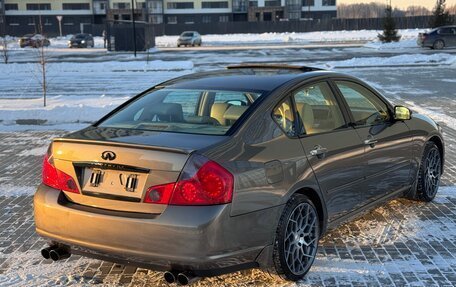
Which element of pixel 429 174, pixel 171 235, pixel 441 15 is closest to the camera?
pixel 171 235

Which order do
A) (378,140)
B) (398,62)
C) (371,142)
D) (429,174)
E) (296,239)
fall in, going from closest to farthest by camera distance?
(296,239) → (371,142) → (378,140) → (429,174) → (398,62)

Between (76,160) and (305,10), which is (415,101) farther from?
(305,10)

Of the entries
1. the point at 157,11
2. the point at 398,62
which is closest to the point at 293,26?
the point at 157,11

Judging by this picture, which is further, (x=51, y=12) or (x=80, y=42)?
(x=51, y=12)

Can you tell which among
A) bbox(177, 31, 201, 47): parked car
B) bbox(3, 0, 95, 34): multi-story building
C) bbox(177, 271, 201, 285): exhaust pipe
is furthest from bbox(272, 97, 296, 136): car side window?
bbox(3, 0, 95, 34): multi-story building

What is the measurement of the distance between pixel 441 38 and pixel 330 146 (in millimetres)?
35551

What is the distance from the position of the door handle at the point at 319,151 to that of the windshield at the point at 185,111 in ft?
1.94

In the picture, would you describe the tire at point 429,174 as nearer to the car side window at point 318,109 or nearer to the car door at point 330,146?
the car door at point 330,146

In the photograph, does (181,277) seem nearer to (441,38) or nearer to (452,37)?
(441,38)

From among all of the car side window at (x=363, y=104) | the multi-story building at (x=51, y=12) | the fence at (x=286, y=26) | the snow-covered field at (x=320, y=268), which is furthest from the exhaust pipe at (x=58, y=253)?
the multi-story building at (x=51, y=12)

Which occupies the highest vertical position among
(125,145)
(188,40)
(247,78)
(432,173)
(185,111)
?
(188,40)

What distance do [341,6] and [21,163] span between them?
159863 mm

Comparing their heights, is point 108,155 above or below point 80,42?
below

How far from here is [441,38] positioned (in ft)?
118
